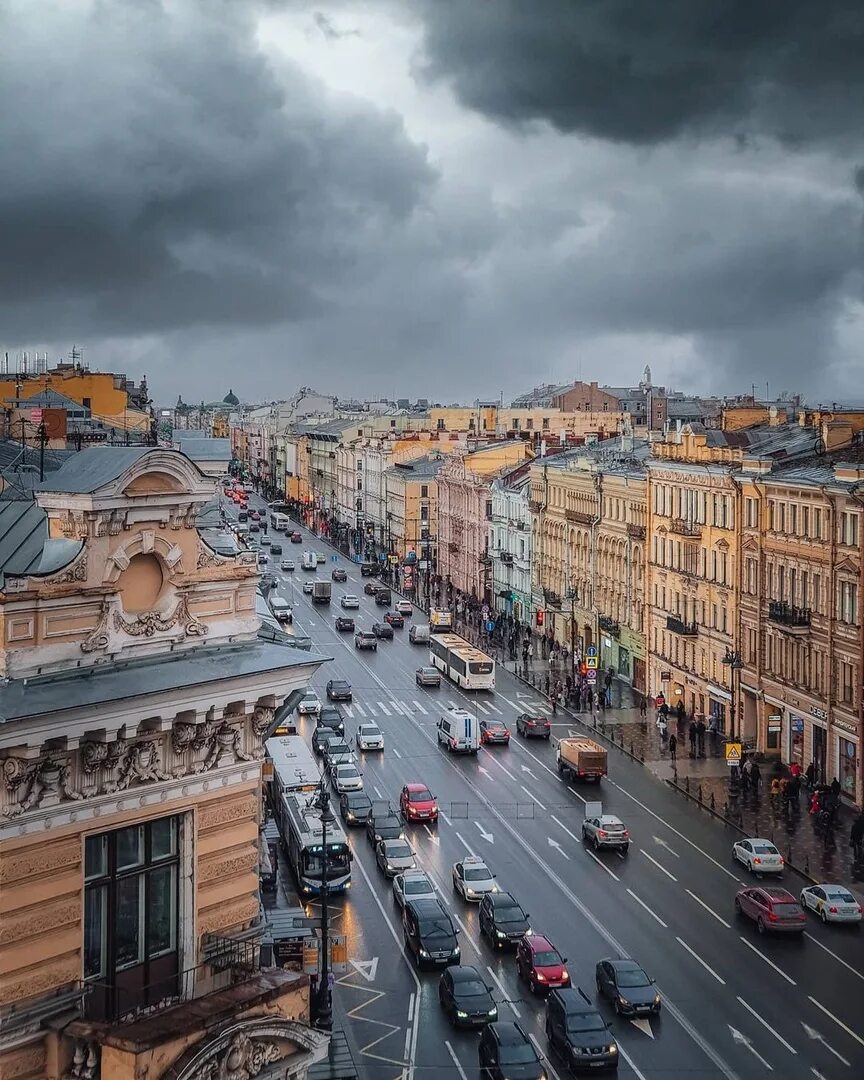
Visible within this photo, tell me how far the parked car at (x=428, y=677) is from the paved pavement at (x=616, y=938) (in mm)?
16324

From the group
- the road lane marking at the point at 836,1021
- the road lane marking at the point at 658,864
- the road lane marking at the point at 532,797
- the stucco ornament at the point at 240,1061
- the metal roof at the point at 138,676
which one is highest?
the metal roof at the point at 138,676

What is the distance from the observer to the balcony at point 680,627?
7106cm

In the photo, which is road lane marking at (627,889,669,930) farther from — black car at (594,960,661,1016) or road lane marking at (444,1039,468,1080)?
road lane marking at (444,1039,468,1080)

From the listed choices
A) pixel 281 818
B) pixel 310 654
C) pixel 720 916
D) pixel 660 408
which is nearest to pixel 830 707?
pixel 720 916

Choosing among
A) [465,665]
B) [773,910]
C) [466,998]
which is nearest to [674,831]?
[773,910]

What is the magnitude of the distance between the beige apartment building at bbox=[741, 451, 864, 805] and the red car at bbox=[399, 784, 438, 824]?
56.0 feet

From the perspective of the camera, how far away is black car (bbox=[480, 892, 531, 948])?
127 feet

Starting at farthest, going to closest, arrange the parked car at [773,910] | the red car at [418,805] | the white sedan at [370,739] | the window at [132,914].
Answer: the white sedan at [370,739]
the red car at [418,805]
the parked car at [773,910]
the window at [132,914]

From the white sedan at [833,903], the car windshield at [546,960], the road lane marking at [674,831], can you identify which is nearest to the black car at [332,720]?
the road lane marking at [674,831]

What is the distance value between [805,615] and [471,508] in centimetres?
6154

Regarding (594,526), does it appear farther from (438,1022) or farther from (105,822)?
(105,822)

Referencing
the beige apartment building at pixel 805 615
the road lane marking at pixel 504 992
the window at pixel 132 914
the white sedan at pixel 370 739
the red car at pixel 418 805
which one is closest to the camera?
the window at pixel 132 914

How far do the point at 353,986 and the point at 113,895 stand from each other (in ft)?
69.8

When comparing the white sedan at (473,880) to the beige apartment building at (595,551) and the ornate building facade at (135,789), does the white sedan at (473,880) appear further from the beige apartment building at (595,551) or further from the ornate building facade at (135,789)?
the beige apartment building at (595,551)
